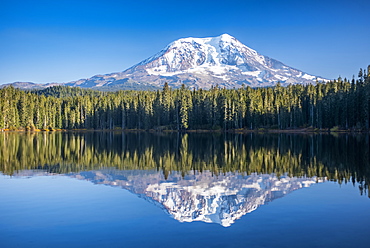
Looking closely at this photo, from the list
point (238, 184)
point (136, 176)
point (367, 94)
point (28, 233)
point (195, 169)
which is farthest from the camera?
point (367, 94)

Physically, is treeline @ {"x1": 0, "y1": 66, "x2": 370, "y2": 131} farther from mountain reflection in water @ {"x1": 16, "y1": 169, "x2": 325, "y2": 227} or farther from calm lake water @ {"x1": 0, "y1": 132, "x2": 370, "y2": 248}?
mountain reflection in water @ {"x1": 16, "y1": 169, "x2": 325, "y2": 227}

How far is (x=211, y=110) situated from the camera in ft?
446

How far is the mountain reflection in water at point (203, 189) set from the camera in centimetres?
1739

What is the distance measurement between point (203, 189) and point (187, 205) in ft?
13.5

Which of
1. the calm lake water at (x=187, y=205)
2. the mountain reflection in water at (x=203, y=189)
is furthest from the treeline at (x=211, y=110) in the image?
the mountain reflection in water at (x=203, y=189)

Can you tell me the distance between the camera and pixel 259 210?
17547 millimetres

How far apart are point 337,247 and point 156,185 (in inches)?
560

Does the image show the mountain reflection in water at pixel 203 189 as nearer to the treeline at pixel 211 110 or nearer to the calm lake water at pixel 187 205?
the calm lake water at pixel 187 205

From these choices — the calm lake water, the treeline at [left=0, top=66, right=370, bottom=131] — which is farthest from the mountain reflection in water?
the treeline at [left=0, top=66, right=370, bottom=131]

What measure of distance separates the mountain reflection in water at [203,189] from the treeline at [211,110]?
93594mm

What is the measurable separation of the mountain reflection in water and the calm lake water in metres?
0.06

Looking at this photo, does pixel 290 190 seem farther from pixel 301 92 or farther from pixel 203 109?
pixel 301 92

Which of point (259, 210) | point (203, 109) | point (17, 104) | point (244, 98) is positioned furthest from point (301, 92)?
point (259, 210)

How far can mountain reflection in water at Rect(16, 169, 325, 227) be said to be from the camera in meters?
17.4
